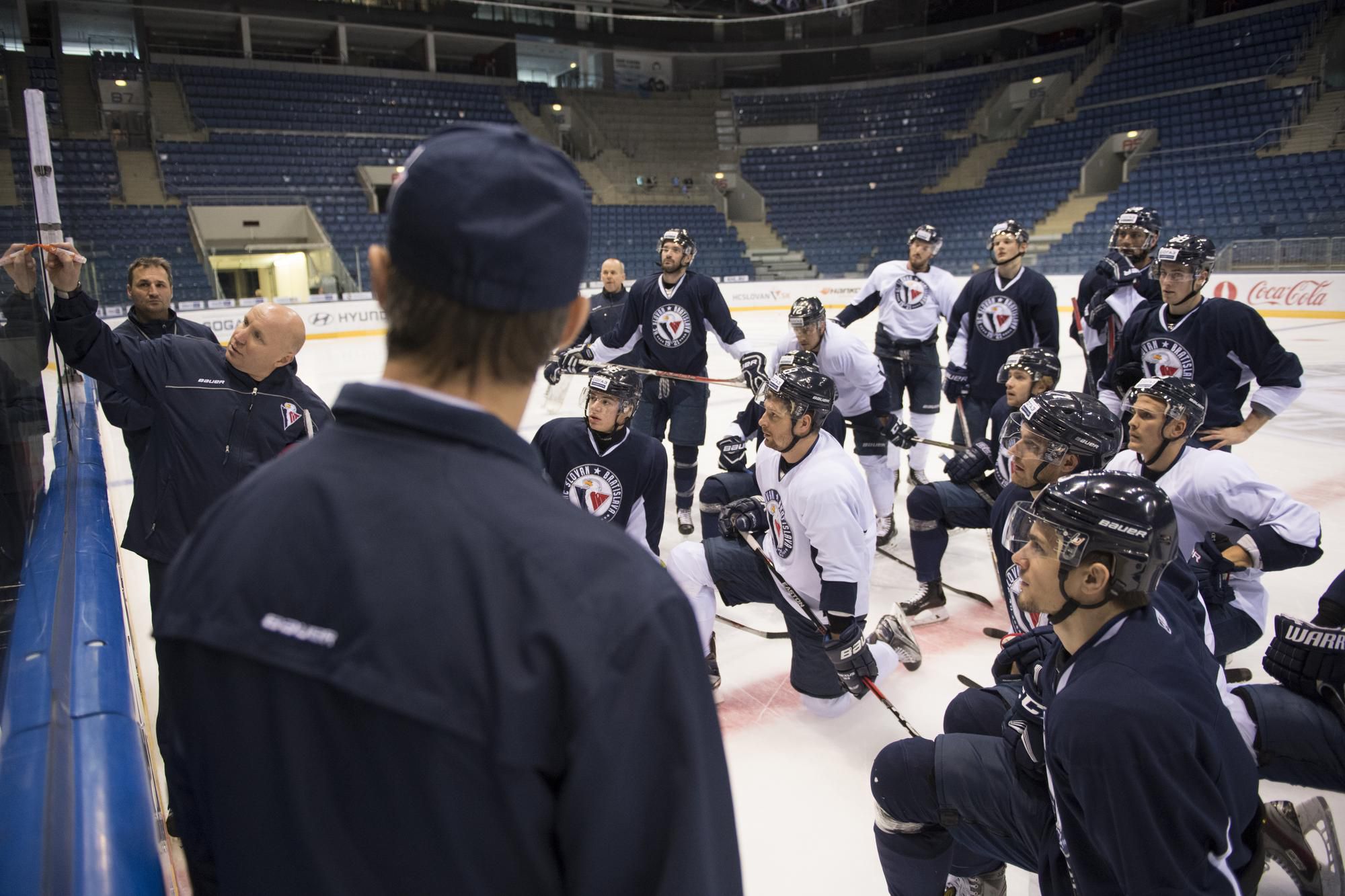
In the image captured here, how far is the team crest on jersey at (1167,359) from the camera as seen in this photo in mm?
3896

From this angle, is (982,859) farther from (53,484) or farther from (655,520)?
(53,484)

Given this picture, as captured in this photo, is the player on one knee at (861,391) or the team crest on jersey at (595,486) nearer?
the team crest on jersey at (595,486)

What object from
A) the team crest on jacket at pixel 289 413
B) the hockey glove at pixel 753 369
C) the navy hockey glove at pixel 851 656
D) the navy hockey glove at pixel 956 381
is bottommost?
the navy hockey glove at pixel 851 656

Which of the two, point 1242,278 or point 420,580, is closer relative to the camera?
point 420,580

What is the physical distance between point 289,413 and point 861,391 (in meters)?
3.07

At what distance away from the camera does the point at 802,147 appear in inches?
942

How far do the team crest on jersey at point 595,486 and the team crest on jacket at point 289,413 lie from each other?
3.67ft

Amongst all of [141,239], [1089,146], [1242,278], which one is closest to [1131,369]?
[1242,278]

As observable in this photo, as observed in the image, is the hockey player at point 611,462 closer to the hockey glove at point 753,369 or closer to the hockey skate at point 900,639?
the hockey skate at point 900,639

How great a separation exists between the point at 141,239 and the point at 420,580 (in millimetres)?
17276

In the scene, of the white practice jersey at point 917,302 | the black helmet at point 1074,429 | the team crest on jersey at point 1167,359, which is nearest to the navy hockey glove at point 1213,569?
the black helmet at point 1074,429

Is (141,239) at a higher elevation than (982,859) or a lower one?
higher

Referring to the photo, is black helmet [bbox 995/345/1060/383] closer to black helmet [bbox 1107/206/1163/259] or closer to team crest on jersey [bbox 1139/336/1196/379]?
team crest on jersey [bbox 1139/336/1196/379]

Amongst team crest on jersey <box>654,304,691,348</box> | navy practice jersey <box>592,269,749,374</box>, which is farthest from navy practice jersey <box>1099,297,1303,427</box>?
team crest on jersey <box>654,304,691,348</box>
